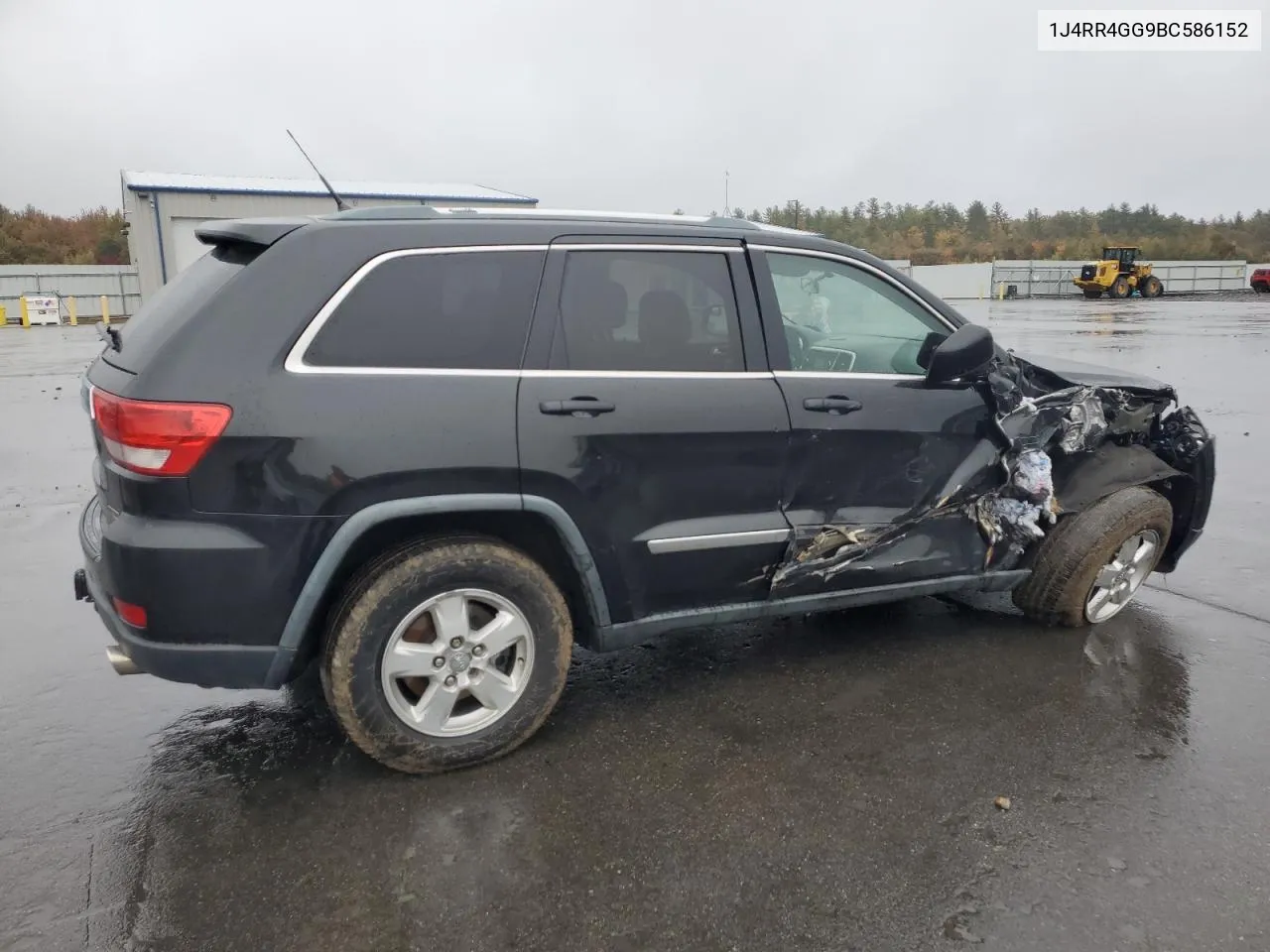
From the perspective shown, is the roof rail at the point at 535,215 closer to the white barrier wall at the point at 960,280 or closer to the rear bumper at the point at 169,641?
the rear bumper at the point at 169,641

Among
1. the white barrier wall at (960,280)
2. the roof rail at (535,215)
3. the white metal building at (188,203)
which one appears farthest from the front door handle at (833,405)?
the white barrier wall at (960,280)

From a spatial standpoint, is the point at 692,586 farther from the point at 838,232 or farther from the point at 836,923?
the point at 838,232

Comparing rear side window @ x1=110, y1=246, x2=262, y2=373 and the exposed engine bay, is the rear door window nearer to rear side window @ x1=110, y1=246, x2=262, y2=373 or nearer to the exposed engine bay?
the exposed engine bay

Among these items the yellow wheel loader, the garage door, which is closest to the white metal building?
the garage door

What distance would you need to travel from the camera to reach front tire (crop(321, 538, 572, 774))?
2.89m

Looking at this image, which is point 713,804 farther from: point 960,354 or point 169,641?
point 960,354

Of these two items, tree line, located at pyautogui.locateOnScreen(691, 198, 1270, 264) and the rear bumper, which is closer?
the rear bumper

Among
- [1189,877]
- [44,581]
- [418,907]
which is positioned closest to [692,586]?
[418,907]

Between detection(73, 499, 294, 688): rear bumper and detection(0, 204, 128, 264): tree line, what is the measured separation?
2152 inches

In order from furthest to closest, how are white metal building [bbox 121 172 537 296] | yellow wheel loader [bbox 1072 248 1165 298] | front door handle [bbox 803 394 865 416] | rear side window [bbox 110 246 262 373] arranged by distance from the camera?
yellow wheel loader [bbox 1072 248 1165 298], white metal building [bbox 121 172 537 296], front door handle [bbox 803 394 865 416], rear side window [bbox 110 246 262 373]

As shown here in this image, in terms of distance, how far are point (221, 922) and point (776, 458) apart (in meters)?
2.28

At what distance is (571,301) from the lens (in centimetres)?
319

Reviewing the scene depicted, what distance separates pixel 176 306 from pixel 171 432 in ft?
1.76

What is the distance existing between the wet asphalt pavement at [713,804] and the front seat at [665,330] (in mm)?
1373
